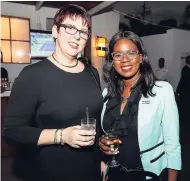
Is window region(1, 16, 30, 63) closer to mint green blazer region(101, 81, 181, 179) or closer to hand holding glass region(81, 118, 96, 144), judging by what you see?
mint green blazer region(101, 81, 181, 179)

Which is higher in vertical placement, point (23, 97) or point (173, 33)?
point (173, 33)

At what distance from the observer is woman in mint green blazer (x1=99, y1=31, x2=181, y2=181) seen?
1.66 metres

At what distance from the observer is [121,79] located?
81.4 inches

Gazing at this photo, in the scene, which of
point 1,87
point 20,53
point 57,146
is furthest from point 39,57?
point 57,146

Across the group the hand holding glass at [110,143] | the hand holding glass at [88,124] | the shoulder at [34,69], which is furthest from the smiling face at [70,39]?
the hand holding glass at [110,143]

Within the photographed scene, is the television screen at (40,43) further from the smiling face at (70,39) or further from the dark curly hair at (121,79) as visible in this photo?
the smiling face at (70,39)

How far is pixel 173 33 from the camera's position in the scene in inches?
379

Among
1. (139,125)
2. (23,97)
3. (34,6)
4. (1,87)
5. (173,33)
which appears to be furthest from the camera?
(173,33)

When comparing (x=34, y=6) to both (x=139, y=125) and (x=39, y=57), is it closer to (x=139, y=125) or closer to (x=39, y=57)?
(x=39, y=57)

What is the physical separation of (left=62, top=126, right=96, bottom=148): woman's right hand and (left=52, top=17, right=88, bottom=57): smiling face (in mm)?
449

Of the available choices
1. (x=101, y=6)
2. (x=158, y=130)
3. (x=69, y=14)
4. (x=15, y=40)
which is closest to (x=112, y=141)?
(x=158, y=130)

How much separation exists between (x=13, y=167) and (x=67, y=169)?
2787mm

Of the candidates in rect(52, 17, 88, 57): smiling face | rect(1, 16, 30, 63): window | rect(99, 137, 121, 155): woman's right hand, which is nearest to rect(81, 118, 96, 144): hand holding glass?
rect(99, 137, 121, 155): woman's right hand

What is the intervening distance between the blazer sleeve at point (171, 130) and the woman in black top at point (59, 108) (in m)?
0.51
